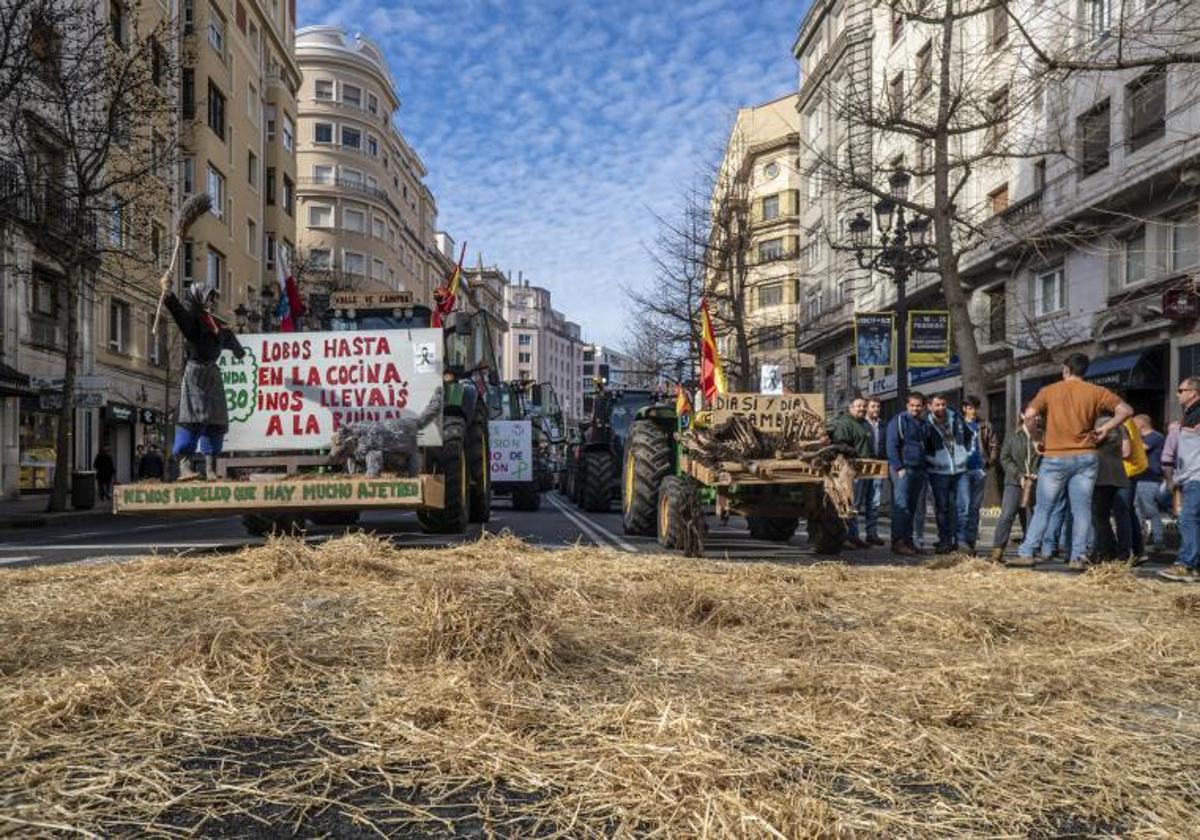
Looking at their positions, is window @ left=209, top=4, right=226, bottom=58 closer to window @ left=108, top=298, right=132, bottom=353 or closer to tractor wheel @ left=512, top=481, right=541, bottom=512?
window @ left=108, top=298, right=132, bottom=353

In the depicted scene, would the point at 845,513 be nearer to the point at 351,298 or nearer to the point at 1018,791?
the point at 1018,791

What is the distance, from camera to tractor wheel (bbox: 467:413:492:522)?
10578 millimetres

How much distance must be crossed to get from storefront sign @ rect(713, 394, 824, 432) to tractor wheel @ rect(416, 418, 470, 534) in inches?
108

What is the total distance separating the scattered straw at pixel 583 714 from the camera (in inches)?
83.2

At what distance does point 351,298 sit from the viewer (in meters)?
11.1

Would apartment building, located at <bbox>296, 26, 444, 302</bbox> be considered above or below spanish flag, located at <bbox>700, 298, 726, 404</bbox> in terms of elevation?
above

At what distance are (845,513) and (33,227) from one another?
675 inches

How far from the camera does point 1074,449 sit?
769 centimetres

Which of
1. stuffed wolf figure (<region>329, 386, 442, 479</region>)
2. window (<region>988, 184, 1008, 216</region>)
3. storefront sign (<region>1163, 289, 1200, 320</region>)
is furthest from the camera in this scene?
window (<region>988, 184, 1008, 216</region>)

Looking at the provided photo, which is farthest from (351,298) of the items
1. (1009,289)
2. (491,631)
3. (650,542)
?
(1009,289)

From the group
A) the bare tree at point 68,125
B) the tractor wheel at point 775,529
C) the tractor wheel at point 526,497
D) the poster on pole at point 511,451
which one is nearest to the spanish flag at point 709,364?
the tractor wheel at point 775,529

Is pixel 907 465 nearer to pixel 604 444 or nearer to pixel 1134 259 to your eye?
pixel 604 444

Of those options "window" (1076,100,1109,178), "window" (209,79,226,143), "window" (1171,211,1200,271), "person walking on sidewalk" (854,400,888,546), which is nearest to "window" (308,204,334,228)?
"window" (209,79,226,143)

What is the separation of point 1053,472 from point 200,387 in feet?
25.3
